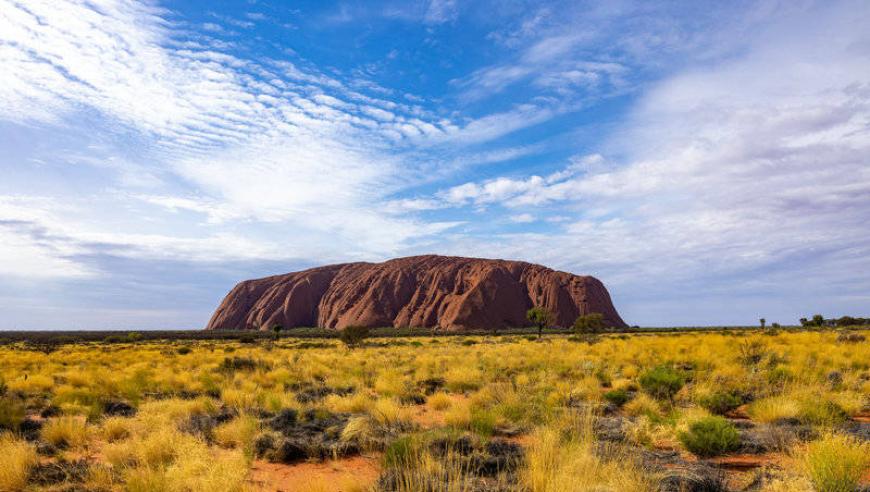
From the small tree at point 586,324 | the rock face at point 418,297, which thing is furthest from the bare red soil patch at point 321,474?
the rock face at point 418,297

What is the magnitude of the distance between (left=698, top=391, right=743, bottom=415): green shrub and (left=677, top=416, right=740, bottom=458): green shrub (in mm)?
3350

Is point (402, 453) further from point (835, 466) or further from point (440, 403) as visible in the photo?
point (440, 403)

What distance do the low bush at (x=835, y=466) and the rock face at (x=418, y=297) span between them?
10846 cm

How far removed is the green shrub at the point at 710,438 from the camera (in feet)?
23.3

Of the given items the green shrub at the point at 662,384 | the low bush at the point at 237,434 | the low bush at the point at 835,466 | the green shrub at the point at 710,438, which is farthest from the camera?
the green shrub at the point at 662,384

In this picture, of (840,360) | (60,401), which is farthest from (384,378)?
(840,360)

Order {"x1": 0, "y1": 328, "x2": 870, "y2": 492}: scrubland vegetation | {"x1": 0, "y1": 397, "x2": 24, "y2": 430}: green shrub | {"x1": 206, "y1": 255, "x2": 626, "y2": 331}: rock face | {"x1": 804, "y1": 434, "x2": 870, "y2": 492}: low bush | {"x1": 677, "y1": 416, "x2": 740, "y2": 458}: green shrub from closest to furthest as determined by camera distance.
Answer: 1. {"x1": 804, "y1": 434, "x2": 870, "y2": 492}: low bush
2. {"x1": 0, "y1": 328, "x2": 870, "y2": 492}: scrubland vegetation
3. {"x1": 677, "y1": 416, "x2": 740, "y2": 458}: green shrub
4. {"x1": 0, "y1": 397, "x2": 24, "y2": 430}: green shrub
5. {"x1": 206, "y1": 255, "x2": 626, "y2": 331}: rock face

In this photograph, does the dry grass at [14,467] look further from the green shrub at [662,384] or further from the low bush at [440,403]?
the green shrub at [662,384]

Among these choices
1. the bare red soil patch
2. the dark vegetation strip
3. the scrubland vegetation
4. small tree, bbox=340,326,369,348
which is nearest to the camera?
the scrubland vegetation

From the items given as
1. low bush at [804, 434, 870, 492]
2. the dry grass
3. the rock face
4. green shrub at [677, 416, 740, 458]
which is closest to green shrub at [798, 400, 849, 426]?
green shrub at [677, 416, 740, 458]

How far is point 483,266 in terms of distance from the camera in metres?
142

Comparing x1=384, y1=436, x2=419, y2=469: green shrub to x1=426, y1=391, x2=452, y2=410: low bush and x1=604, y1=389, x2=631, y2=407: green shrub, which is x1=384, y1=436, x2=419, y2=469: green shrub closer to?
x1=426, y1=391, x2=452, y2=410: low bush

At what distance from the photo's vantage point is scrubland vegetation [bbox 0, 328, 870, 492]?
5.43 metres

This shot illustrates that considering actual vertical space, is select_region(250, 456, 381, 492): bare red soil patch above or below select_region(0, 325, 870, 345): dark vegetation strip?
above
